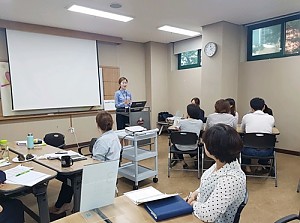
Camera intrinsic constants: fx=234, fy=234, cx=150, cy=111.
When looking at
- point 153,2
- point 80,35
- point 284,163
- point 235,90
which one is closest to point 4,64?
point 80,35

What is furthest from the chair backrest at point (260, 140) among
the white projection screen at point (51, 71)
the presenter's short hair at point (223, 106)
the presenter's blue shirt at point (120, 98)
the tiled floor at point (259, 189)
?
the white projection screen at point (51, 71)

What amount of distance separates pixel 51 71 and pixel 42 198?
412 cm

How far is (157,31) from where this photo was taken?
5957 millimetres

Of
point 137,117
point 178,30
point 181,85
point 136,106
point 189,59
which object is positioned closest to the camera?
point 136,106

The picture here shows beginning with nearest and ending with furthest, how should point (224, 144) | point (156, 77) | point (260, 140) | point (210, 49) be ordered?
point (224, 144), point (260, 140), point (210, 49), point (156, 77)

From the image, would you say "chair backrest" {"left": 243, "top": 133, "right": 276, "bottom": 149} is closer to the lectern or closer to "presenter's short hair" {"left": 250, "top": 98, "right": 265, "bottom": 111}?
"presenter's short hair" {"left": 250, "top": 98, "right": 265, "bottom": 111}

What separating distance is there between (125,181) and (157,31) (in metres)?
3.91

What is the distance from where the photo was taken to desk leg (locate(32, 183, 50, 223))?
1.93 meters

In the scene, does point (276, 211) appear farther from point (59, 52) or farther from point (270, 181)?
point (59, 52)

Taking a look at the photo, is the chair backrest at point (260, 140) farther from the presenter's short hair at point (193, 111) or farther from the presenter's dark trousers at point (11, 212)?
the presenter's dark trousers at point (11, 212)

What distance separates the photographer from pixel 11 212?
1.99 meters

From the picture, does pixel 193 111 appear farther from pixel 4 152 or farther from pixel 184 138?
pixel 4 152

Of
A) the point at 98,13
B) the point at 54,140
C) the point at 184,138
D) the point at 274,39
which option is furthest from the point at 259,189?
the point at 98,13

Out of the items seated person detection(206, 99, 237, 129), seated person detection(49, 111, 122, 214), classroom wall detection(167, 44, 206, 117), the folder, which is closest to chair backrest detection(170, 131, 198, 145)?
seated person detection(206, 99, 237, 129)
